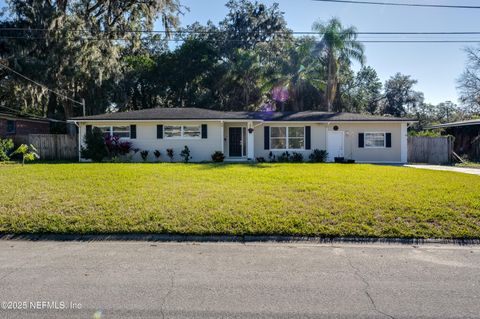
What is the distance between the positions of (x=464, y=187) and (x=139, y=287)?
915 cm

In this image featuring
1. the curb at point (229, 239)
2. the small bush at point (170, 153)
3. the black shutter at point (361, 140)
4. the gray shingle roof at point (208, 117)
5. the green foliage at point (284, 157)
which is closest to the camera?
the curb at point (229, 239)

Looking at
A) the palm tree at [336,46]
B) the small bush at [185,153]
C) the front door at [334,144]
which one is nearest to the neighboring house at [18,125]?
the small bush at [185,153]

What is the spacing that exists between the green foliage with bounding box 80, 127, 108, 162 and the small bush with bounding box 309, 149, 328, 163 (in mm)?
11280

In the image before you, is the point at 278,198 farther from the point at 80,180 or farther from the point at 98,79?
the point at 98,79

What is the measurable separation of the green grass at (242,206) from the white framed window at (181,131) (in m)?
8.82

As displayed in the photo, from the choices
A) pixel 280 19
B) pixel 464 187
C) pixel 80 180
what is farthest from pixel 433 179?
pixel 280 19

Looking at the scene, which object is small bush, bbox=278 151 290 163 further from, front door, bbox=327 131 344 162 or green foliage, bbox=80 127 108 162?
green foliage, bbox=80 127 108 162

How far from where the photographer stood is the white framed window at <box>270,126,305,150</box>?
20.3 meters

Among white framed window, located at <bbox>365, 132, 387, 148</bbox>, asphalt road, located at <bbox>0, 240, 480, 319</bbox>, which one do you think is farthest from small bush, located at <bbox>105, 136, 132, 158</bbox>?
white framed window, located at <bbox>365, 132, 387, 148</bbox>

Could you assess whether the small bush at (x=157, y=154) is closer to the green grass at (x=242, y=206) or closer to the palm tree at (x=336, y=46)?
the green grass at (x=242, y=206)

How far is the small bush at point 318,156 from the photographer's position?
63.9ft

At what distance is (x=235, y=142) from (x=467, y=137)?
17331 mm

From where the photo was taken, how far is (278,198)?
27.0 ft

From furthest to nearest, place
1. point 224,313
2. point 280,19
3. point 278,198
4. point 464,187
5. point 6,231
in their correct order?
1. point 280,19
2. point 464,187
3. point 278,198
4. point 6,231
5. point 224,313
